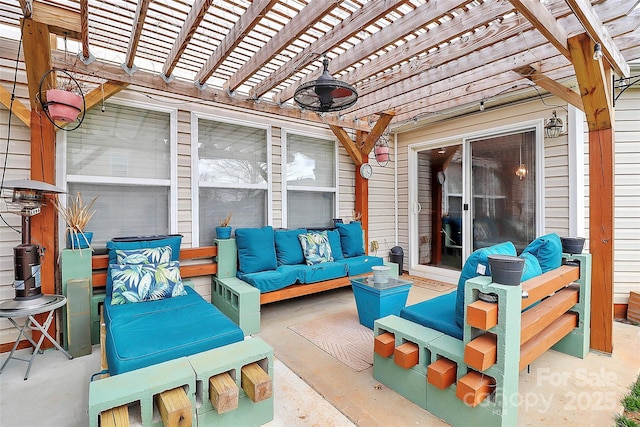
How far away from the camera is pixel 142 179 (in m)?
3.35

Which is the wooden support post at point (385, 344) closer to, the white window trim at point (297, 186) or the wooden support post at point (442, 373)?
the wooden support post at point (442, 373)

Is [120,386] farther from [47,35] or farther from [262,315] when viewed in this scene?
[47,35]

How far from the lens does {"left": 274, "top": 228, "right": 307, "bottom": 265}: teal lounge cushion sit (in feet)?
12.8

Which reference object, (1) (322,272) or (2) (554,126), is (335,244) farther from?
(2) (554,126)

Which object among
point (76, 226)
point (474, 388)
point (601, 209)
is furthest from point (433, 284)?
point (76, 226)

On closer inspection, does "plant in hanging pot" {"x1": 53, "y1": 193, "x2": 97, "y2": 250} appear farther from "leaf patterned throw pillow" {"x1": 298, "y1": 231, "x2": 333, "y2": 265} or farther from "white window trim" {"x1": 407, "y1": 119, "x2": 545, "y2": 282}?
"white window trim" {"x1": 407, "y1": 119, "x2": 545, "y2": 282}

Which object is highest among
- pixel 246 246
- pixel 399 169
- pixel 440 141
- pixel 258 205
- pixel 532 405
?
pixel 440 141

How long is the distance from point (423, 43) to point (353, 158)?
2.50 meters

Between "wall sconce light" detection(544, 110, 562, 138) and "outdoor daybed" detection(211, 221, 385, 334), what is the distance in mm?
2593

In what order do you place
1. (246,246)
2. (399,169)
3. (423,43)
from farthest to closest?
(399,169) → (246,246) → (423,43)

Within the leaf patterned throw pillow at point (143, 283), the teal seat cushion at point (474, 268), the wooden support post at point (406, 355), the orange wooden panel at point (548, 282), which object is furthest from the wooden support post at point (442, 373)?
the leaf patterned throw pillow at point (143, 283)

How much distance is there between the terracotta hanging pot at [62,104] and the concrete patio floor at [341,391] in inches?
77.5

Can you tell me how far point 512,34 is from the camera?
2.39 meters

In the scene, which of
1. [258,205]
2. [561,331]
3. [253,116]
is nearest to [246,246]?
[258,205]
